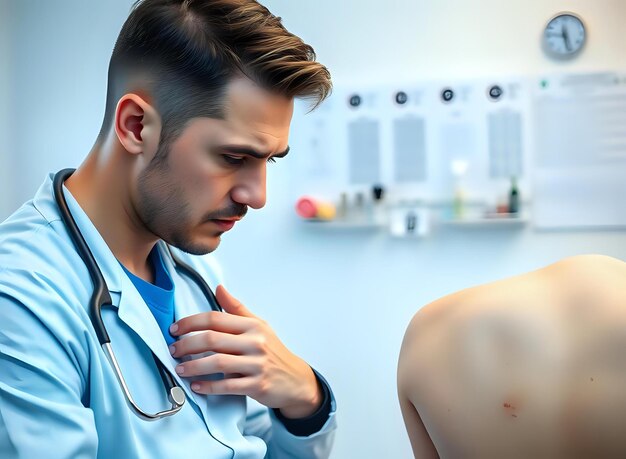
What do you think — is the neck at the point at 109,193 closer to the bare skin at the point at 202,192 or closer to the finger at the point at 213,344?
the bare skin at the point at 202,192

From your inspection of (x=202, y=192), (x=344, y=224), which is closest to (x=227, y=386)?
(x=202, y=192)

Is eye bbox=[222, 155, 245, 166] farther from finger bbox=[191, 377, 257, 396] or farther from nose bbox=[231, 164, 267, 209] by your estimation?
finger bbox=[191, 377, 257, 396]

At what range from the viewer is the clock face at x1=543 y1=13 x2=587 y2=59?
234 centimetres

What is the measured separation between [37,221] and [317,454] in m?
0.61

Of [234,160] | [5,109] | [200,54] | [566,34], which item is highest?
[566,34]

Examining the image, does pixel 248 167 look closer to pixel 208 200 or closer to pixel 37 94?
pixel 208 200

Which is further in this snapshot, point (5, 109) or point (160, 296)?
point (5, 109)

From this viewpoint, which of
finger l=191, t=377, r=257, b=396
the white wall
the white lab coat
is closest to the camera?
the white lab coat

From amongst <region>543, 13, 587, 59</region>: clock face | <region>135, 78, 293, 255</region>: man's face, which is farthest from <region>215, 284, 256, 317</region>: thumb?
<region>543, 13, 587, 59</region>: clock face

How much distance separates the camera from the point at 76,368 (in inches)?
34.9

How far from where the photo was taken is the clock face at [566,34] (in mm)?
2336

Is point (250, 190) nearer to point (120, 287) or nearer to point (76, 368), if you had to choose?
point (120, 287)

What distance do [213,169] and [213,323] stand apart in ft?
0.76

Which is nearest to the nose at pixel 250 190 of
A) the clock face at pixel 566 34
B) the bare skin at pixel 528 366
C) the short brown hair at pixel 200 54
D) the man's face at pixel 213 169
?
the man's face at pixel 213 169
